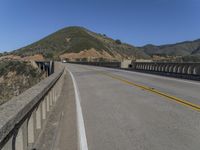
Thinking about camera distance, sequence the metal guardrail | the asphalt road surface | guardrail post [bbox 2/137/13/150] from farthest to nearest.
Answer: the metal guardrail
the asphalt road surface
guardrail post [bbox 2/137/13/150]

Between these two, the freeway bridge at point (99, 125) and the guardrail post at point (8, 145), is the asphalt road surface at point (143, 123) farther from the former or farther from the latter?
the guardrail post at point (8, 145)

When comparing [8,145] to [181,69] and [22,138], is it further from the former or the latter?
[181,69]

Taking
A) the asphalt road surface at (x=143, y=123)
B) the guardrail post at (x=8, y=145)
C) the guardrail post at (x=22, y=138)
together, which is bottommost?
the asphalt road surface at (x=143, y=123)

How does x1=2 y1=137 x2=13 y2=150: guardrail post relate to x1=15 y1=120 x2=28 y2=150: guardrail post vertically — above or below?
above

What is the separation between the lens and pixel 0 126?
13.6 feet

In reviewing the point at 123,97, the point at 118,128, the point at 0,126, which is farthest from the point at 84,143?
the point at 123,97

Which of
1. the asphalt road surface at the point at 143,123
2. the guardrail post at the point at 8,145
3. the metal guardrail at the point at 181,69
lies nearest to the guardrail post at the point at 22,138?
the guardrail post at the point at 8,145

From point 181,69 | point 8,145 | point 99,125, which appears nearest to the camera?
point 8,145

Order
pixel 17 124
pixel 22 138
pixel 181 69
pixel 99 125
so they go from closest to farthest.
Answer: pixel 17 124 < pixel 22 138 < pixel 99 125 < pixel 181 69

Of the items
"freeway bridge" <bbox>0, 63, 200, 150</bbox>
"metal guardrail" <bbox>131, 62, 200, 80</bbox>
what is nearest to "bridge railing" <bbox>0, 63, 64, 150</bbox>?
"freeway bridge" <bbox>0, 63, 200, 150</bbox>

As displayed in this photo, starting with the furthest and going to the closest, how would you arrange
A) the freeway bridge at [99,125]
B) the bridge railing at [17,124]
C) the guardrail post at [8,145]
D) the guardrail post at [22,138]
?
the freeway bridge at [99,125] < the guardrail post at [22,138] < the guardrail post at [8,145] < the bridge railing at [17,124]

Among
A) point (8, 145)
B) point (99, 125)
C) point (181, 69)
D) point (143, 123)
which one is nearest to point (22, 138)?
point (8, 145)

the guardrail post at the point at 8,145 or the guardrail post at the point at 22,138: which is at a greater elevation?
the guardrail post at the point at 8,145

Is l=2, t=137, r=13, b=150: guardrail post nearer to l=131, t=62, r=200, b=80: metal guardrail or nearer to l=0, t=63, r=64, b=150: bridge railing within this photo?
l=0, t=63, r=64, b=150: bridge railing
